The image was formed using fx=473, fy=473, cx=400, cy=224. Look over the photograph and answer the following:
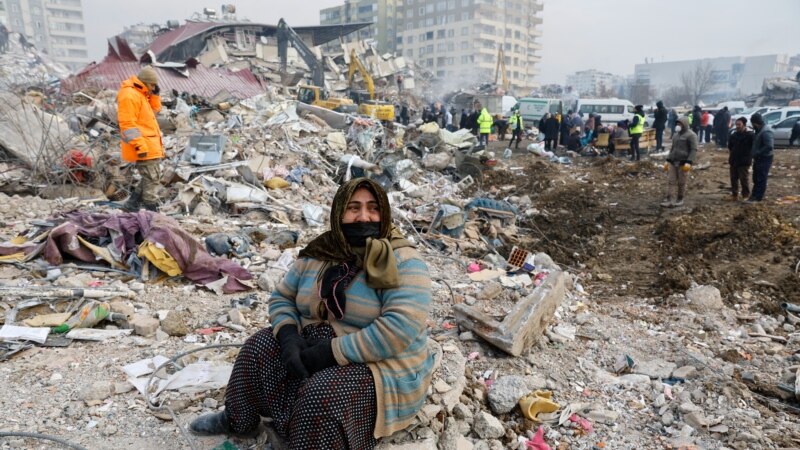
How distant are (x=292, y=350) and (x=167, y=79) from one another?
50.4ft

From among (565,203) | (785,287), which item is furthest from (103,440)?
(565,203)

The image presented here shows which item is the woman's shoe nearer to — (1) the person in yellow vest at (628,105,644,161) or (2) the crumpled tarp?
(2) the crumpled tarp

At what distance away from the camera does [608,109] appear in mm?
21281

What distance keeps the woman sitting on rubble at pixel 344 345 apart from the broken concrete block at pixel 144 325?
1.25 metres

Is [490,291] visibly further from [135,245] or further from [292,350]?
[135,245]

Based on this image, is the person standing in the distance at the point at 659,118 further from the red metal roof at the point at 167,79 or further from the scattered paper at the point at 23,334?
the scattered paper at the point at 23,334

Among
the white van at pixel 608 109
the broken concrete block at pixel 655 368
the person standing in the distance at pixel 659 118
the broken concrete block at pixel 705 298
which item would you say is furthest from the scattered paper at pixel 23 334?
the white van at pixel 608 109

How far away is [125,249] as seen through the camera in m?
A: 4.23

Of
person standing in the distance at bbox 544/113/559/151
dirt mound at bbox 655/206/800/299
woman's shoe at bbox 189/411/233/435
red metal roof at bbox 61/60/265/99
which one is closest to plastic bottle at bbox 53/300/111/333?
woman's shoe at bbox 189/411/233/435

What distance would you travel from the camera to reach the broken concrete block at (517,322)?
3.29m

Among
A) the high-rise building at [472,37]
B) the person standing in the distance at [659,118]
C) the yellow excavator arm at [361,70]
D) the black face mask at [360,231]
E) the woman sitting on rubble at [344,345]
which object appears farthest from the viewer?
the high-rise building at [472,37]

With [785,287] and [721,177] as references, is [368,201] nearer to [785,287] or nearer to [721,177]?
[785,287]

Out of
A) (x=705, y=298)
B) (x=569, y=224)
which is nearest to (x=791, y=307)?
(x=705, y=298)

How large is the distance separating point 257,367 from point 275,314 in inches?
9.3
